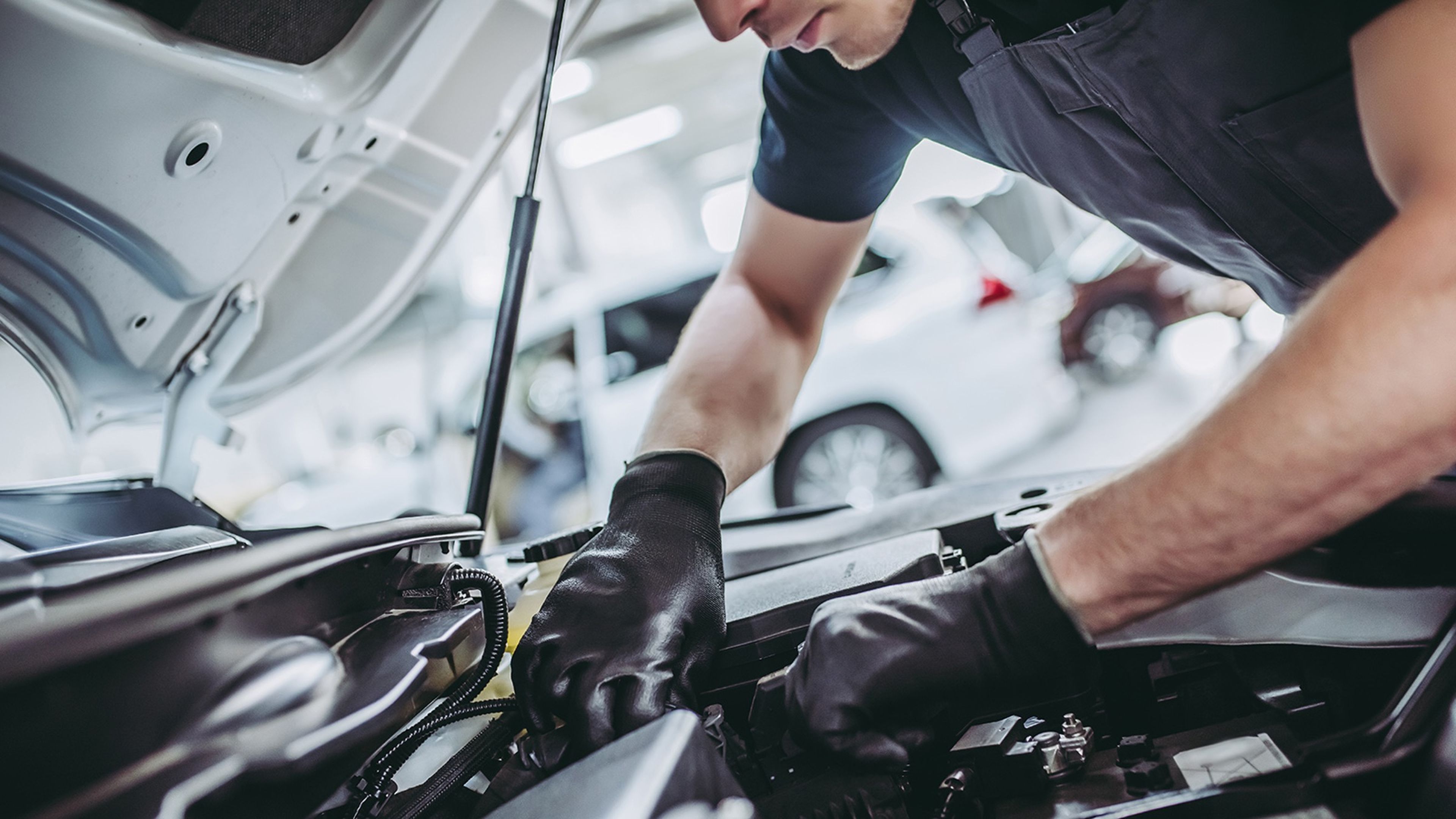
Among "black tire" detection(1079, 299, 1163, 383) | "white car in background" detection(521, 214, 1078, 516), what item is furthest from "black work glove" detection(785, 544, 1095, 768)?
"black tire" detection(1079, 299, 1163, 383)

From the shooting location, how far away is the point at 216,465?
5.52m

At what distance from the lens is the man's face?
3.11 feet

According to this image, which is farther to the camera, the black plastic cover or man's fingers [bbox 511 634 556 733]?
man's fingers [bbox 511 634 556 733]

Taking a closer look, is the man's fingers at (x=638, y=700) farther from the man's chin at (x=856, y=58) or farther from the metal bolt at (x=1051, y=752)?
the man's chin at (x=856, y=58)

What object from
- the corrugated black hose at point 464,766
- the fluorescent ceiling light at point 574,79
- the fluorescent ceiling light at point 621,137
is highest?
the fluorescent ceiling light at point 621,137

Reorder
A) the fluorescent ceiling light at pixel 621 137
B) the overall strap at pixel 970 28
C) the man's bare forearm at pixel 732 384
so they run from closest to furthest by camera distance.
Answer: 1. the overall strap at pixel 970 28
2. the man's bare forearm at pixel 732 384
3. the fluorescent ceiling light at pixel 621 137

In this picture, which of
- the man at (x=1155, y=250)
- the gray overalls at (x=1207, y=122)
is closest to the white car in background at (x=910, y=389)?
the man at (x=1155, y=250)

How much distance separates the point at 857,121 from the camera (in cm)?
122

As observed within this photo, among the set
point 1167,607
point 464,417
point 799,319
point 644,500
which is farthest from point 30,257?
point 464,417

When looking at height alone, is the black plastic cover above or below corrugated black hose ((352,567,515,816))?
below

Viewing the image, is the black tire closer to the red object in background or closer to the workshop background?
the workshop background

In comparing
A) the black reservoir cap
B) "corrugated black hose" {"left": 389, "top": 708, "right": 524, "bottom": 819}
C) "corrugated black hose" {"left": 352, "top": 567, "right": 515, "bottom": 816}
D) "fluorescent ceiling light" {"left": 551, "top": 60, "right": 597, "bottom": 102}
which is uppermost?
"fluorescent ceiling light" {"left": 551, "top": 60, "right": 597, "bottom": 102}

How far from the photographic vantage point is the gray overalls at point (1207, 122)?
78 cm

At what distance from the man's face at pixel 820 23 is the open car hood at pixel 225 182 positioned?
12.6 inches
